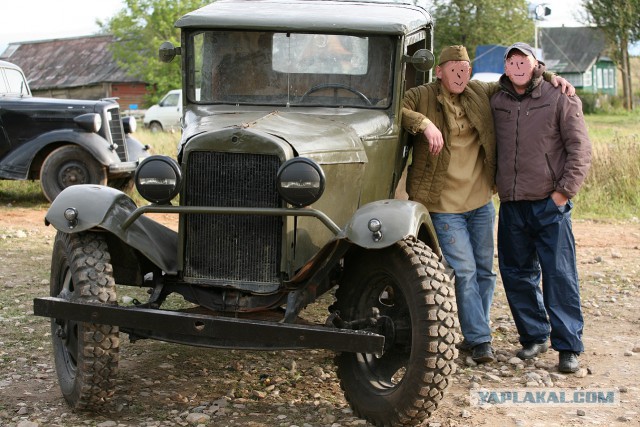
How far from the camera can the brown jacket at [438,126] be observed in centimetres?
521

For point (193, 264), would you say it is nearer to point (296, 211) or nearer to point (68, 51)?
point (296, 211)

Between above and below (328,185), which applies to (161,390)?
below

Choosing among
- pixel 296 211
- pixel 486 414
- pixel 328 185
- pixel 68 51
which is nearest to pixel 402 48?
pixel 328 185

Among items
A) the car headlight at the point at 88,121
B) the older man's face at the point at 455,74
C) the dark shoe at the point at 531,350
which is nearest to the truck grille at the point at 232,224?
the older man's face at the point at 455,74

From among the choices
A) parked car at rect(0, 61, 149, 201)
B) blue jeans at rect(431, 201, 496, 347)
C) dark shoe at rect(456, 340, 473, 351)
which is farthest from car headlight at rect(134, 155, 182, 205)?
parked car at rect(0, 61, 149, 201)

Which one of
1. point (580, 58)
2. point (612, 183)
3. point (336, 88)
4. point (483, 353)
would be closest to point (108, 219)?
point (336, 88)

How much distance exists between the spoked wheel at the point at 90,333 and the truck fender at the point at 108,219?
11 centimetres

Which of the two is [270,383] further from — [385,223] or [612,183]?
[612,183]

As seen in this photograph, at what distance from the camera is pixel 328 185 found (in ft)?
15.2

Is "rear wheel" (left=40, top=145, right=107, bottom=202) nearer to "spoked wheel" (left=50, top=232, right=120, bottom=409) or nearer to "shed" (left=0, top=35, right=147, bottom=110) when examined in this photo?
"spoked wheel" (left=50, top=232, right=120, bottom=409)

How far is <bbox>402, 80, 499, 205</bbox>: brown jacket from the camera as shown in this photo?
521 centimetres

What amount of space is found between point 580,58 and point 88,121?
4464 cm

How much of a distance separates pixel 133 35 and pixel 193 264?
1438 inches

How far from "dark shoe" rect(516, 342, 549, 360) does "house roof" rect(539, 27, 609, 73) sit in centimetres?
4579
